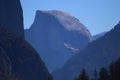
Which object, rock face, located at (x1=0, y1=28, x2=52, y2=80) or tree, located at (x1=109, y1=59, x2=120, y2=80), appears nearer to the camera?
tree, located at (x1=109, y1=59, x2=120, y2=80)

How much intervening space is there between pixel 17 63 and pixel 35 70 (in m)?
11.3

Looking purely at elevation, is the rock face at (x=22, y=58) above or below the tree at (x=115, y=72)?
above

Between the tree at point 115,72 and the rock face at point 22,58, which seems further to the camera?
the rock face at point 22,58

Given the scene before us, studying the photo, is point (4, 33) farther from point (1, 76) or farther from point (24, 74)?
point (1, 76)

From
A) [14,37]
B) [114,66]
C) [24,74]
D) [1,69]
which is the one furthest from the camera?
[14,37]

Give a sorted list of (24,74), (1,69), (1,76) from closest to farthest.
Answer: (1,76) → (1,69) → (24,74)

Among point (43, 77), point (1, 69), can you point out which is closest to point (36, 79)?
point (43, 77)

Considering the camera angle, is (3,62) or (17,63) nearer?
(3,62)

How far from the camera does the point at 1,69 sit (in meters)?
135

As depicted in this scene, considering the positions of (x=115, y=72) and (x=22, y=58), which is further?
(x=22, y=58)

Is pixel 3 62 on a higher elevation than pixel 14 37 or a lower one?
lower

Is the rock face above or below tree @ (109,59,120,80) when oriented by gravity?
above

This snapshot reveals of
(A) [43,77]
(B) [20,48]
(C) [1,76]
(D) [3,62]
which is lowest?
(C) [1,76]

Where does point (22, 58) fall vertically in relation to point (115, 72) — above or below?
above
